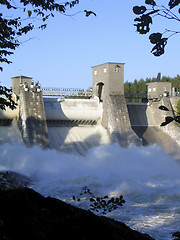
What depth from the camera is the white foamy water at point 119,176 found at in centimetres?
1306

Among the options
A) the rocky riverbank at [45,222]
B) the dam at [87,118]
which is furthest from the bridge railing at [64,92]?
the rocky riverbank at [45,222]

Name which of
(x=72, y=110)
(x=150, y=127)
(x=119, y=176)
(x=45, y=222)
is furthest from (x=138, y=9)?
(x=150, y=127)

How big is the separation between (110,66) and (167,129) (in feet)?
30.3

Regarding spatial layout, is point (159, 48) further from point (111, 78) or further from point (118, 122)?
point (111, 78)

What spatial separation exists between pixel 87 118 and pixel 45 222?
95.7 feet

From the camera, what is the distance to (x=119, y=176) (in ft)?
77.5

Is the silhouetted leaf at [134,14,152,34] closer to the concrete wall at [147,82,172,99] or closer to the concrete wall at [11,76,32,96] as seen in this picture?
the concrete wall at [11,76,32,96]

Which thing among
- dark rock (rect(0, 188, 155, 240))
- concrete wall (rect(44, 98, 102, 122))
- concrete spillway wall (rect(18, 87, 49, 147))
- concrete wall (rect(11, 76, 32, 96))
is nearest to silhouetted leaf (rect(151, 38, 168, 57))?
dark rock (rect(0, 188, 155, 240))

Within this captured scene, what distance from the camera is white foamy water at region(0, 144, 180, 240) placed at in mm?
13057

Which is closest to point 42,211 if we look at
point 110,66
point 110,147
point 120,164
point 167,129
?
point 120,164

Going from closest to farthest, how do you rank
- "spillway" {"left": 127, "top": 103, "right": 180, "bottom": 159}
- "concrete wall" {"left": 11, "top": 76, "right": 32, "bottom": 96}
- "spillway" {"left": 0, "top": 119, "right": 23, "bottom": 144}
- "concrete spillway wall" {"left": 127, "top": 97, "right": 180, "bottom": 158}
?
"spillway" {"left": 0, "top": 119, "right": 23, "bottom": 144} < "concrete wall" {"left": 11, "top": 76, "right": 32, "bottom": 96} < "spillway" {"left": 127, "top": 103, "right": 180, "bottom": 159} < "concrete spillway wall" {"left": 127, "top": 97, "right": 180, "bottom": 158}

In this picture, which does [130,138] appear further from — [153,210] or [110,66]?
[153,210]

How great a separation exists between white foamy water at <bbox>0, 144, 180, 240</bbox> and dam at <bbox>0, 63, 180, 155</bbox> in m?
1.32

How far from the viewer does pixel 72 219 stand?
3477 millimetres
